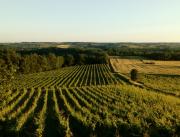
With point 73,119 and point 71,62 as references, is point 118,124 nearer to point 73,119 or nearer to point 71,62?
point 73,119

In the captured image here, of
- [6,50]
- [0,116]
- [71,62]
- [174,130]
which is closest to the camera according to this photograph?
[174,130]

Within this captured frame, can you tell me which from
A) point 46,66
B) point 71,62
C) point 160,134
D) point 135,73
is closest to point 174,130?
point 160,134

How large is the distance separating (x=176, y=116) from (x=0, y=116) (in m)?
14.2

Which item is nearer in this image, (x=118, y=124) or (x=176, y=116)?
(x=118, y=124)

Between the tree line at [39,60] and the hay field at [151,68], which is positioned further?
the tree line at [39,60]

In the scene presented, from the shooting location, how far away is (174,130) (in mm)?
18375

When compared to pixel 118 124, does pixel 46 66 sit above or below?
below

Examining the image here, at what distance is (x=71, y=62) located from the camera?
150m

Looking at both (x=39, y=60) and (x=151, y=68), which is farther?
(x=39, y=60)

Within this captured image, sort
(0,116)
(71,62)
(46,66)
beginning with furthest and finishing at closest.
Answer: (71,62) → (46,66) → (0,116)

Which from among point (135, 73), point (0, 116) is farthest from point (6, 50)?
point (0, 116)

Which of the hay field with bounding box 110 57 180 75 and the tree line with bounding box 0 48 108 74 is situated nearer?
the hay field with bounding box 110 57 180 75

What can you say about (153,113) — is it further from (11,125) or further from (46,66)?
(46,66)

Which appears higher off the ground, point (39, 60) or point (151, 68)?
point (151, 68)
